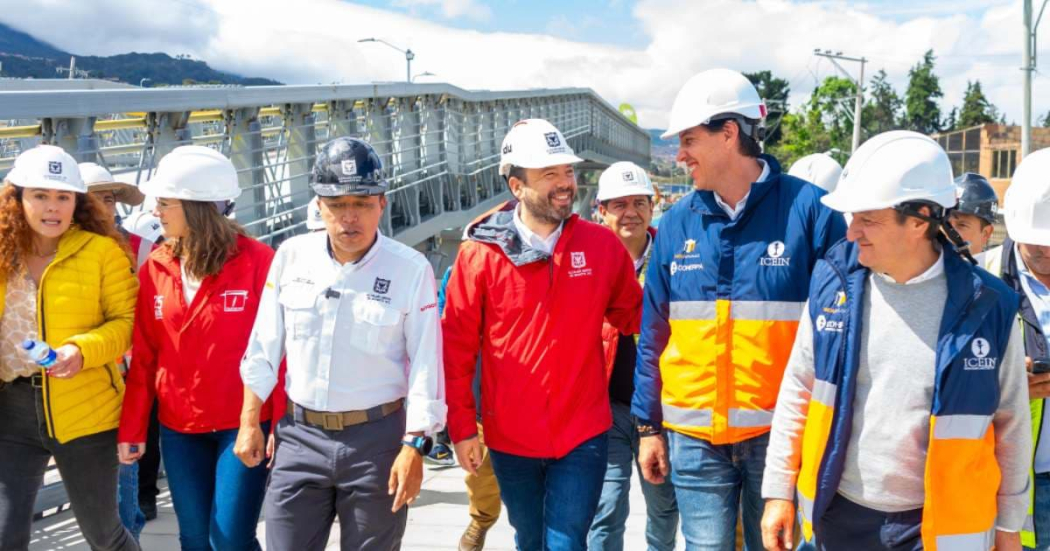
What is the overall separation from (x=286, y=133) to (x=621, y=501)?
7517mm

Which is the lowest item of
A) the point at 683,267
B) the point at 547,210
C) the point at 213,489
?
the point at 213,489

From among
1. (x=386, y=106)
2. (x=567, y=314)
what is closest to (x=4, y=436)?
(x=567, y=314)

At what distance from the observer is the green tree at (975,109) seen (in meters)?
100

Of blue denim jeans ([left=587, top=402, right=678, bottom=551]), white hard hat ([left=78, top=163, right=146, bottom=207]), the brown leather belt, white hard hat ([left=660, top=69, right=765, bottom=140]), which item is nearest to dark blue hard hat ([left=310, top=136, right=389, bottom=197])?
the brown leather belt

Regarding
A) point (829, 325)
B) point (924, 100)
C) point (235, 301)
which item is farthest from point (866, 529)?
point (924, 100)

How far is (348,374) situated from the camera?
3420mm

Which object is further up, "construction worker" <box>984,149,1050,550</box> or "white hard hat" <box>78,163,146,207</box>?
"white hard hat" <box>78,163,146,207</box>

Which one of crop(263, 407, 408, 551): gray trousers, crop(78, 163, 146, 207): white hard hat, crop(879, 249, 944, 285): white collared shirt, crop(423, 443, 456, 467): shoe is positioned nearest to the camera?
crop(879, 249, 944, 285): white collared shirt

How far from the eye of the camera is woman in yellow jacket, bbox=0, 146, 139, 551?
3854mm

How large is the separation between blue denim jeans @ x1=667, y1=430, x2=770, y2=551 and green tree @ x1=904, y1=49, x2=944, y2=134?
108090 millimetres

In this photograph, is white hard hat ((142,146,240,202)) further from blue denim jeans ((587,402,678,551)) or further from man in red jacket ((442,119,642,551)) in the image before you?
blue denim jeans ((587,402,678,551))

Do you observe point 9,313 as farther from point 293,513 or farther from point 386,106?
point 386,106

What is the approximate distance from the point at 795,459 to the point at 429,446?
49.8 inches

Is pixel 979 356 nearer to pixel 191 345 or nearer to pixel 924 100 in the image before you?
pixel 191 345
